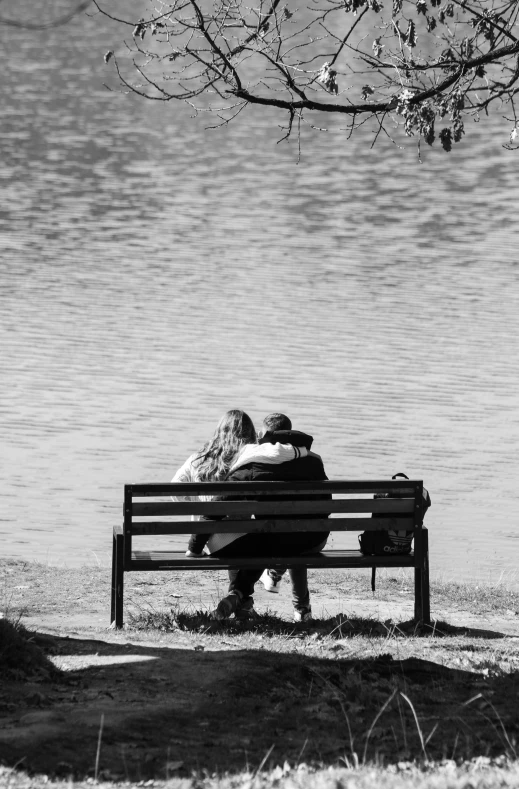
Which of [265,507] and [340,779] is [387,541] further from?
[340,779]

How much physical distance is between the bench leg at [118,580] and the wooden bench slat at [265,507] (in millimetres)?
203

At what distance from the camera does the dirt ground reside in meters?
5.09

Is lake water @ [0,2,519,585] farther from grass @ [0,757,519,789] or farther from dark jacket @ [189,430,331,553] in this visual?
grass @ [0,757,519,789]

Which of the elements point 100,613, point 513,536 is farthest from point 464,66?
point 513,536

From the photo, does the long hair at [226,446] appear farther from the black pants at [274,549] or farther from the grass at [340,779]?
the grass at [340,779]

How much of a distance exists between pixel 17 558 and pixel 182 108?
4083 cm

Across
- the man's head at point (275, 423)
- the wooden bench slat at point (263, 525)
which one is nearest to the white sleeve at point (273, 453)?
the man's head at point (275, 423)

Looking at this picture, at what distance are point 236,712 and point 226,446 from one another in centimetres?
270

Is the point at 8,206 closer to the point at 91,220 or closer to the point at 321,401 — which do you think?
the point at 91,220

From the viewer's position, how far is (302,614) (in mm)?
7965

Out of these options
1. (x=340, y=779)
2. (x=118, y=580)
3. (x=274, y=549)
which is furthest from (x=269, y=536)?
(x=340, y=779)

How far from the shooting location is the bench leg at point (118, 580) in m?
7.61

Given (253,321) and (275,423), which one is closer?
(275,423)

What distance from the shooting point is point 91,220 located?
30.2 meters
